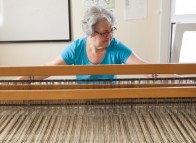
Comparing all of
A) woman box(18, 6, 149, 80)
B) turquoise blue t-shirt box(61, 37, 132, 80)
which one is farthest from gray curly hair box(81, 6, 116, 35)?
turquoise blue t-shirt box(61, 37, 132, 80)

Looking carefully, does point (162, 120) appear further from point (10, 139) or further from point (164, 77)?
point (10, 139)

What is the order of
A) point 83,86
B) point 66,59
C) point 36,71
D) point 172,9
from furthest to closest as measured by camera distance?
point 172,9
point 66,59
point 83,86
point 36,71

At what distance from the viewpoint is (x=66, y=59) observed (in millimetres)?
1413

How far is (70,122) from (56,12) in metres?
1.54

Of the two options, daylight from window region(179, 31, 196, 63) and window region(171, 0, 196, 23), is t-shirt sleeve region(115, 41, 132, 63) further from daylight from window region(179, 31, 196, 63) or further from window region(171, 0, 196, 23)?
window region(171, 0, 196, 23)

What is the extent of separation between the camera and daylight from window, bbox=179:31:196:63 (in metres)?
1.97

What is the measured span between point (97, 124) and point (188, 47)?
1.40 metres

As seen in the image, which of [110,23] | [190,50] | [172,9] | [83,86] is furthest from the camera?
[172,9]

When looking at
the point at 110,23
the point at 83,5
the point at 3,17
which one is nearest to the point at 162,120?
the point at 110,23

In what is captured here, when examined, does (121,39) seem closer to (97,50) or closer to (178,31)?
(178,31)

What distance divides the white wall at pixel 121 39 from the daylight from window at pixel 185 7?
210 mm

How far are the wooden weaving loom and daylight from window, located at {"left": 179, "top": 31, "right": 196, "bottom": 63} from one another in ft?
3.87

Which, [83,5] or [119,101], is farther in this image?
[83,5]

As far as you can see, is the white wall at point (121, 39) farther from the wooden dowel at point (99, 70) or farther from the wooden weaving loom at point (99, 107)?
the wooden dowel at point (99, 70)
